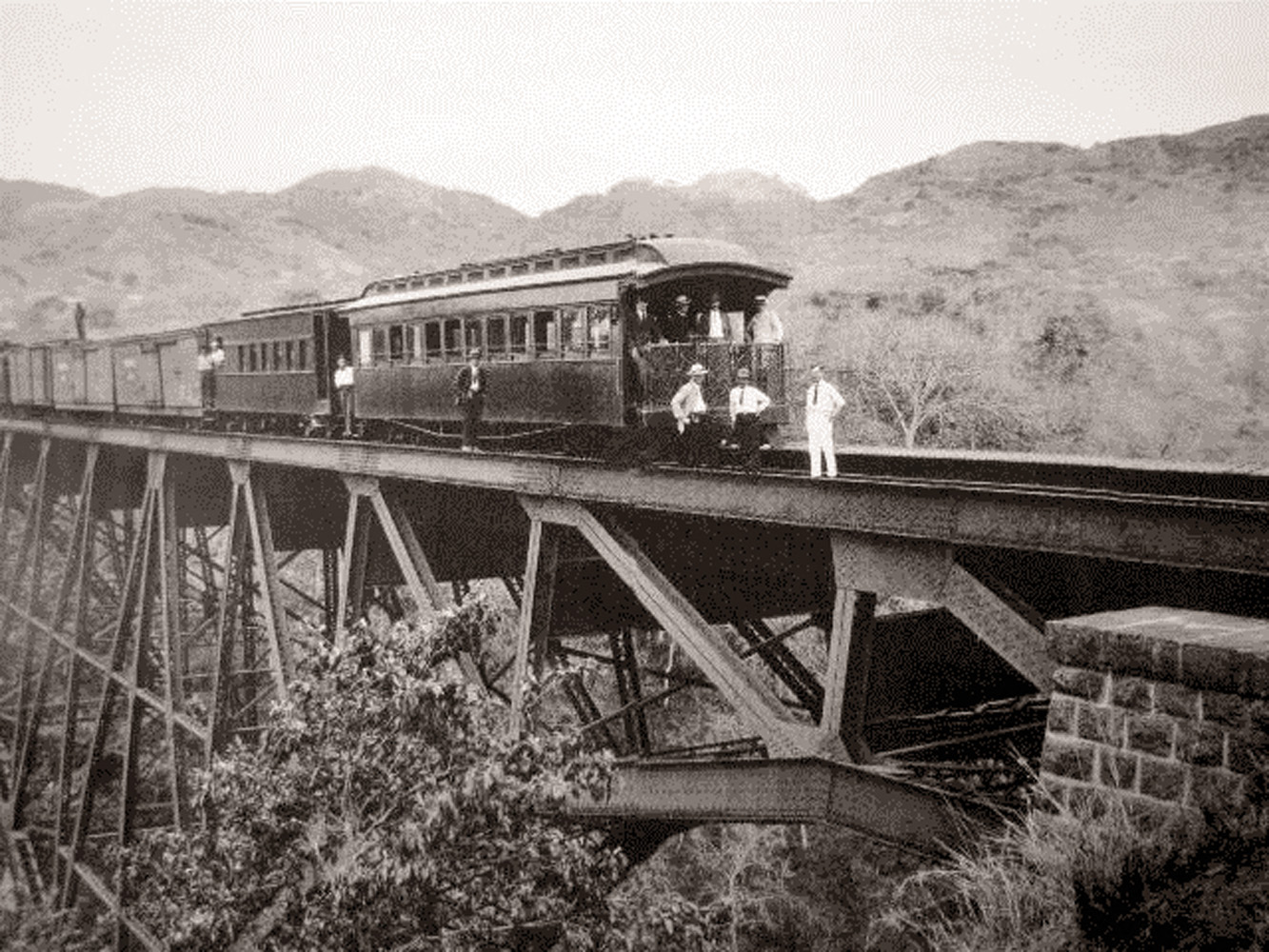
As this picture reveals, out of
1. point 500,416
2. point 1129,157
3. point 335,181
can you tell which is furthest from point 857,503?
point 335,181

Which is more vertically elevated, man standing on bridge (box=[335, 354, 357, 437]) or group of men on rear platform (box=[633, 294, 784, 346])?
group of men on rear platform (box=[633, 294, 784, 346])

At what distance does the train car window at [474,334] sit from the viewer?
11477mm

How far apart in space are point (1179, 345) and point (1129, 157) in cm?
2665

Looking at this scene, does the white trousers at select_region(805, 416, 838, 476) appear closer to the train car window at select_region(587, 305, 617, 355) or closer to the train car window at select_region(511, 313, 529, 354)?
the train car window at select_region(587, 305, 617, 355)

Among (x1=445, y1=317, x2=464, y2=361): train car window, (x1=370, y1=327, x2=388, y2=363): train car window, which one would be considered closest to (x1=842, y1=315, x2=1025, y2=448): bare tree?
(x1=370, y1=327, x2=388, y2=363): train car window

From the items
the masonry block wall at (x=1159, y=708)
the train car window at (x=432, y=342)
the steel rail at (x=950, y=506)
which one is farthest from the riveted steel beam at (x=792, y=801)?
the train car window at (x=432, y=342)

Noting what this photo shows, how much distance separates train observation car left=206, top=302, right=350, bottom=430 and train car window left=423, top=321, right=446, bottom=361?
132 inches

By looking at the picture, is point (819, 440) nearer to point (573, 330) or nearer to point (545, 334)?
point (573, 330)

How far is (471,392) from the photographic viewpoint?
11047 millimetres

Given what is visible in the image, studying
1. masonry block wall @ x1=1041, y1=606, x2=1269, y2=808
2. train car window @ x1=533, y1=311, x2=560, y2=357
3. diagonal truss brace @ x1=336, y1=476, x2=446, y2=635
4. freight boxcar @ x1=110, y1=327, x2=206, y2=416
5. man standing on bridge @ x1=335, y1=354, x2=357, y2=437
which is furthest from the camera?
freight boxcar @ x1=110, y1=327, x2=206, y2=416

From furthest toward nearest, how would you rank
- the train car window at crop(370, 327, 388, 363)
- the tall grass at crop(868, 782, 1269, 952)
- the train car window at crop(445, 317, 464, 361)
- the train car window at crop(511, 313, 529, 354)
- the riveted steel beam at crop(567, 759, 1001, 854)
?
the train car window at crop(370, 327, 388, 363)
the train car window at crop(445, 317, 464, 361)
the train car window at crop(511, 313, 529, 354)
the riveted steel beam at crop(567, 759, 1001, 854)
the tall grass at crop(868, 782, 1269, 952)

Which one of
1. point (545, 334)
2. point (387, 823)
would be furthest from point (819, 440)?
point (387, 823)

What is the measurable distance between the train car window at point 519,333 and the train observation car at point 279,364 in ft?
17.1

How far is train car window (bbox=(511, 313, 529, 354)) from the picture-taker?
1087 cm
